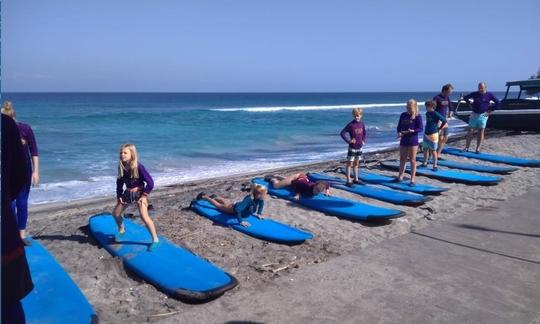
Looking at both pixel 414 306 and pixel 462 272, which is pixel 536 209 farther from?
pixel 414 306

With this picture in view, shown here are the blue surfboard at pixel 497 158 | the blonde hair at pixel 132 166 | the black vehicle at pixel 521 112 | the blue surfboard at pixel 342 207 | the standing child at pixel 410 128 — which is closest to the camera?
the blonde hair at pixel 132 166

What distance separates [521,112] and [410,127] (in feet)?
43.0

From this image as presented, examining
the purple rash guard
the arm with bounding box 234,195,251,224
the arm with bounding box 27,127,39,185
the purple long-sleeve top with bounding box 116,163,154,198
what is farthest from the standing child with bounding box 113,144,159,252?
the purple rash guard

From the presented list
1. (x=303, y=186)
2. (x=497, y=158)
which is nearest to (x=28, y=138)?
(x=303, y=186)

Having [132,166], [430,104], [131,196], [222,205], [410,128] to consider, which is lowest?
[222,205]

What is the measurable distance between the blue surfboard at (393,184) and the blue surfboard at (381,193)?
1.24 ft

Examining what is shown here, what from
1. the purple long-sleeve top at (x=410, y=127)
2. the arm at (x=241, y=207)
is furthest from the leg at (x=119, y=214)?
the purple long-sleeve top at (x=410, y=127)

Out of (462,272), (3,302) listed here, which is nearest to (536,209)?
(462,272)

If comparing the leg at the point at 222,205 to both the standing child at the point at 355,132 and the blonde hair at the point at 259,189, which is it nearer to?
the blonde hair at the point at 259,189

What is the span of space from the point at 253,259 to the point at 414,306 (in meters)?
1.96

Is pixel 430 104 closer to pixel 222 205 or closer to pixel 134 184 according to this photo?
pixel 222 205

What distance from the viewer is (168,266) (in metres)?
4.64

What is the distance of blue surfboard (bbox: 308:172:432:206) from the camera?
7.42 metres

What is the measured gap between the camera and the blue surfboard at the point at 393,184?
26.9ft
